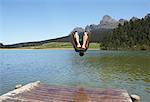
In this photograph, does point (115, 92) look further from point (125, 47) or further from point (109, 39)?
point (109, 39)

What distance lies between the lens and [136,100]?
14.5 m

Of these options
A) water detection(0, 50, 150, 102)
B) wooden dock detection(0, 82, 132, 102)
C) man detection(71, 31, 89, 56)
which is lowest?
water detection(0, 50, 150, 102)

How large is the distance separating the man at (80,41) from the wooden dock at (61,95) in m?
2.32

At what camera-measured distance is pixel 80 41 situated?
48.9 feet

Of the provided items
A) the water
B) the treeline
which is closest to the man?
the water

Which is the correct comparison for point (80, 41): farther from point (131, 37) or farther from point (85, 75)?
point (131, 37)

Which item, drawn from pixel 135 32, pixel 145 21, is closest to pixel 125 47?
pixel 135 32

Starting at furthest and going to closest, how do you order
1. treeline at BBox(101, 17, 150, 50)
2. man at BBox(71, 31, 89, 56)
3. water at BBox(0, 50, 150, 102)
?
1. treeline at BBox(101, 17, 150, 50)
2. water at BBox(0, 50, 150, 102)
3. man at BBox(71, 31, 89, 56)

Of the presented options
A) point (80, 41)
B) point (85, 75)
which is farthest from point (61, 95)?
point (85, 75)

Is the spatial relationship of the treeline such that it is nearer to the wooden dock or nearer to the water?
the water

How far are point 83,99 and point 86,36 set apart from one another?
11.6ft

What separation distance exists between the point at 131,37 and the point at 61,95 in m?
161

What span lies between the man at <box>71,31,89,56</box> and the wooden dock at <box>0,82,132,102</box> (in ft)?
7.62

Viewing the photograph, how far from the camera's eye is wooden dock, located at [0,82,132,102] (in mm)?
12992
